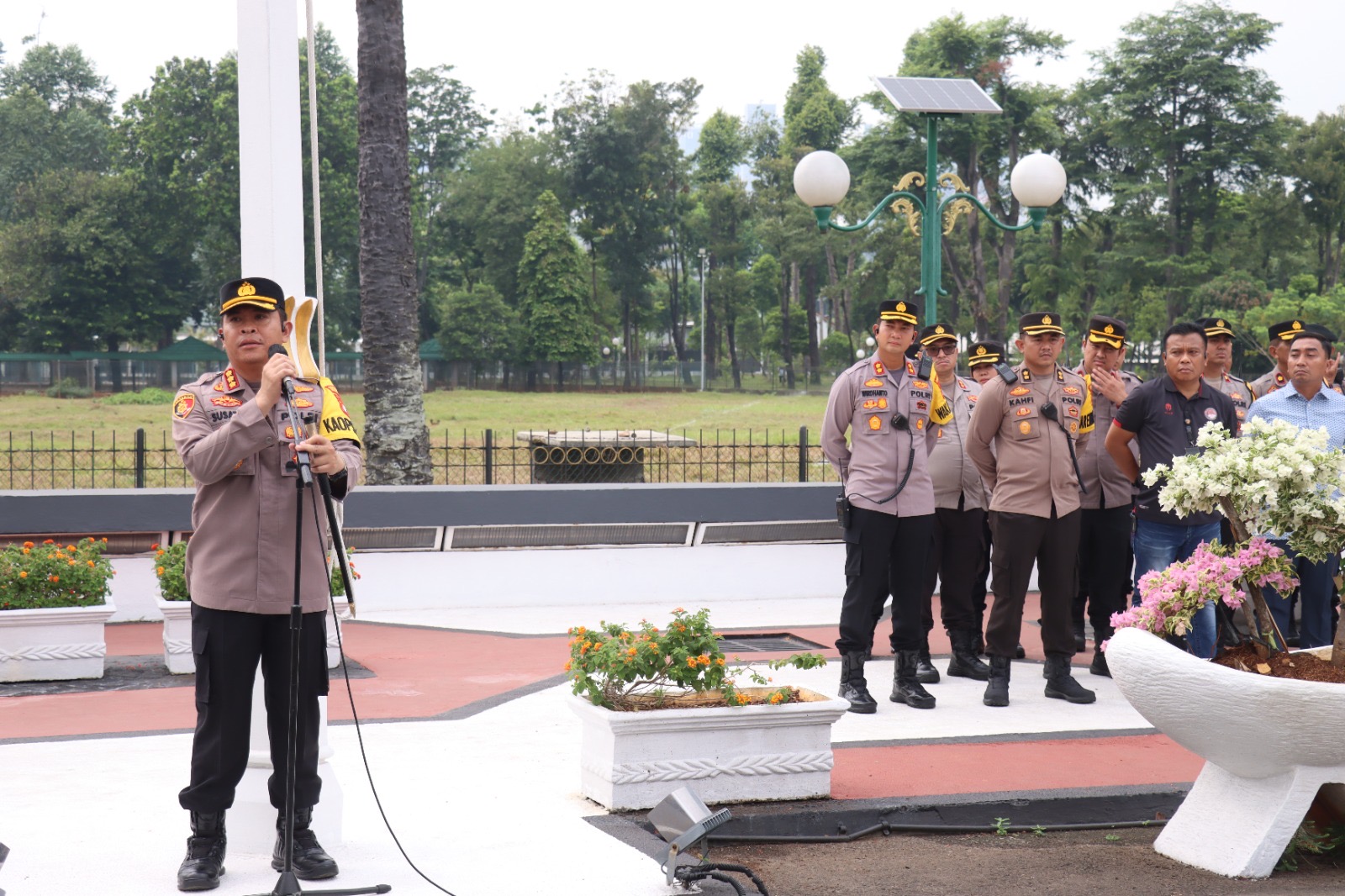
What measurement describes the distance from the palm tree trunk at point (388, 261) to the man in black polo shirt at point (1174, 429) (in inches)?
246

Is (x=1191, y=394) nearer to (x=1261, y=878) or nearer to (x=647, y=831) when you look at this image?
(x=1261, y=878)

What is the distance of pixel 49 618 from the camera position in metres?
7.44

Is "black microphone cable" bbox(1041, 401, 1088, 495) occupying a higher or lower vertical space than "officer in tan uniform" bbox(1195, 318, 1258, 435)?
lower

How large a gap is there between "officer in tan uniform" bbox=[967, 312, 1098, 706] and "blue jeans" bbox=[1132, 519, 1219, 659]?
1.37 ft

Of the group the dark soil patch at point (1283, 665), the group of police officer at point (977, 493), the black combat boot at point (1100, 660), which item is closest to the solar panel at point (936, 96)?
the group of police officer at point (977, 493)

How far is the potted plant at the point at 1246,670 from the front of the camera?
4.12 m

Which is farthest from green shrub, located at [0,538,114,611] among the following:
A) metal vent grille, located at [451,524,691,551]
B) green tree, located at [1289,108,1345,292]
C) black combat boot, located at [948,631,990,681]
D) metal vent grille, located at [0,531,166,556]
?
green tree, located at [1289,108,1345,292]

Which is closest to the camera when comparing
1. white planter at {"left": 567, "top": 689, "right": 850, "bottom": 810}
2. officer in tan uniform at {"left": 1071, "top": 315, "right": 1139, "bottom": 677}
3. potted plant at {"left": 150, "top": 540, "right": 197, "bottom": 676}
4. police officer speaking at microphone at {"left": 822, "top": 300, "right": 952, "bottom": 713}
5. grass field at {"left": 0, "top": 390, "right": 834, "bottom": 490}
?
white planter at {"left": 567, "top": 689, "right": 850, "bottom": 810}

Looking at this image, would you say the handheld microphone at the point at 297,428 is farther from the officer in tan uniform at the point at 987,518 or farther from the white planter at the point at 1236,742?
the officer in tan uniform at the point at 987,518

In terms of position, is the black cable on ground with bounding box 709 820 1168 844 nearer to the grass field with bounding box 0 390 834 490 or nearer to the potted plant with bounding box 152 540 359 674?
the potted plant with bounding box 152 540 359 674

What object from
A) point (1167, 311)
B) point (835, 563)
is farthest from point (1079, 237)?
point (835, 563)

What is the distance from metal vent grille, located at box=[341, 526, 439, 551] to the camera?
9.83 m

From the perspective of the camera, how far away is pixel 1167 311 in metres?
41.6

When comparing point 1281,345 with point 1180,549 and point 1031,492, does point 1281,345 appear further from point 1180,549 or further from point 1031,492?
point 1031,492
